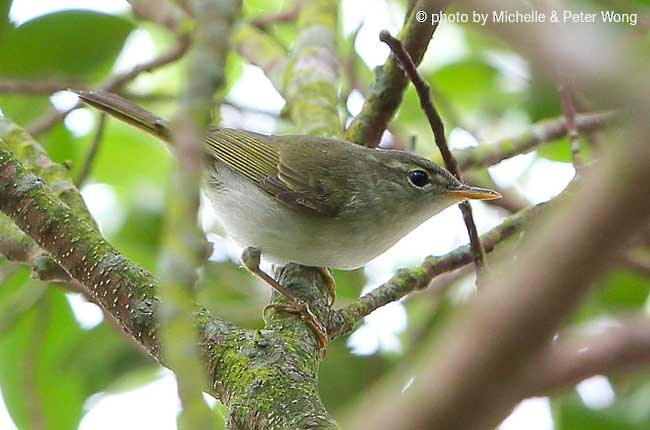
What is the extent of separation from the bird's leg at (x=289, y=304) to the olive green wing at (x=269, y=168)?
39 centimetres

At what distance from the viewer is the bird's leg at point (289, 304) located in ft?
8.86

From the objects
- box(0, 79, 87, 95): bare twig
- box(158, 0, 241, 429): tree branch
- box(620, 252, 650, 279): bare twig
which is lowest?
box(158, 0, 241, 429): tree branch

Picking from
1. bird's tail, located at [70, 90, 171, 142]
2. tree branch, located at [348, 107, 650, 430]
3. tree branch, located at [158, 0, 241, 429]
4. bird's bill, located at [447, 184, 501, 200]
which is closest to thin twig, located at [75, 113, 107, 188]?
bird's tail, located at [70, 90, 171, 142]

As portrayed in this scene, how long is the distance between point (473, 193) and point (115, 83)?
1919mm

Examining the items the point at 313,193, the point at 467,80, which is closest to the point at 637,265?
the point at 313,193

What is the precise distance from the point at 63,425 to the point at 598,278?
360 cm

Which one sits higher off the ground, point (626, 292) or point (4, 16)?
point (4, 16)

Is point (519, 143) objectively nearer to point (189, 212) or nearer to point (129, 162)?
point (129, 162)

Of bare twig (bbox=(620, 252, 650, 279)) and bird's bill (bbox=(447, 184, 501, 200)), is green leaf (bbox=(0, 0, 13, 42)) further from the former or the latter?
bare twig (bbox=(620, 252, 650, 279))

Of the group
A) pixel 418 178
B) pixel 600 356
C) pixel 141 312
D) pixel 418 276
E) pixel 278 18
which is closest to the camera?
pixel 600 356

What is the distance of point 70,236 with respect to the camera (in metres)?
2.47

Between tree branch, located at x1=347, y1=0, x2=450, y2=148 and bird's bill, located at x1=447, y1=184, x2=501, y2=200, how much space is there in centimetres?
48

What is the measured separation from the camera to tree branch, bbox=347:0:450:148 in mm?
3488

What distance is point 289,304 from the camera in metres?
3.13
